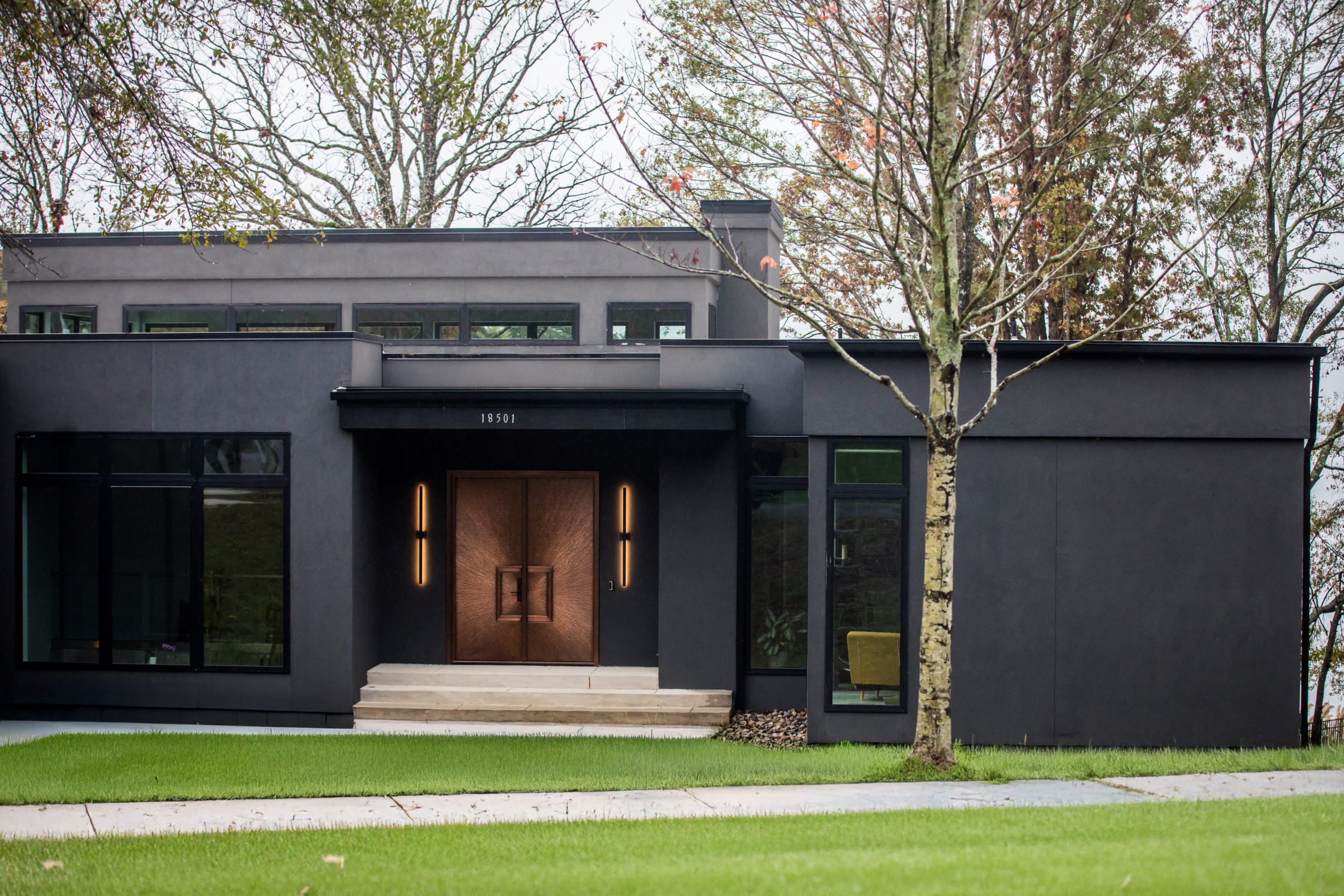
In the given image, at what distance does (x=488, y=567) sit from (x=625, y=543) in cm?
173

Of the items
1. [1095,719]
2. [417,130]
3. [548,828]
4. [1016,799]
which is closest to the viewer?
[548,828]

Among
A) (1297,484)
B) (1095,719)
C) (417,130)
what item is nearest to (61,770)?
(1095,719)

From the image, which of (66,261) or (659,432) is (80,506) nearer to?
(66,261)

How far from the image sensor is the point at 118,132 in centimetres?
1041

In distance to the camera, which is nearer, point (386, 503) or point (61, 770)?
point (61, 770)

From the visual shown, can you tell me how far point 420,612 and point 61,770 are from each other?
4.89m

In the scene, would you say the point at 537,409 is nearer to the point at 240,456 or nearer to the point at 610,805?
the point at 240,456

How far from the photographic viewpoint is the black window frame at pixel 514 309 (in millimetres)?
15703

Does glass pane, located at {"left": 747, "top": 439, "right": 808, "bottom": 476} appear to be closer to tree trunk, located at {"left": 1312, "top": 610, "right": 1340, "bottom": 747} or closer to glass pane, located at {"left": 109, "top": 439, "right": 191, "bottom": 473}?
glass pane, located at {"left": 109, "top": 439, "right": 191, "bottom": 473}

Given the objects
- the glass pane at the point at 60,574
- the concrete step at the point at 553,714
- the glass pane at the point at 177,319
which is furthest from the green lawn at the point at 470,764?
the glass pane at the point at 177,319

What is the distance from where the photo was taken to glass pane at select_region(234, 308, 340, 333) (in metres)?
16.3

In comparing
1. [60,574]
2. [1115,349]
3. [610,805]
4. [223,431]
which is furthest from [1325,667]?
[60,574]

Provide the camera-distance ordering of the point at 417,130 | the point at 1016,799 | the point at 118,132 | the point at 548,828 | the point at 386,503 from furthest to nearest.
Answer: the point at 417,130, the point at 386,503, the point at 118,132, the point at 1016,799, the point at 548,828

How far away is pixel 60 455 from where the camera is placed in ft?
42.8
